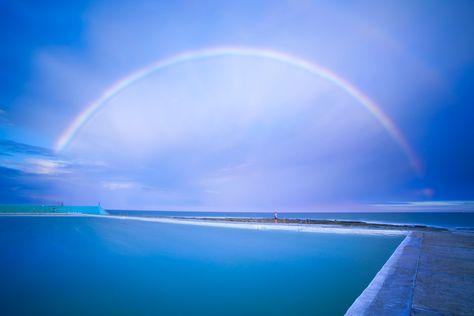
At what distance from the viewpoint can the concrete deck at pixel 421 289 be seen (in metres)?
4.52

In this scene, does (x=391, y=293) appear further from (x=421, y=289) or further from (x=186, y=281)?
(x=186, y=281)

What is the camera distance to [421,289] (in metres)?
5.52

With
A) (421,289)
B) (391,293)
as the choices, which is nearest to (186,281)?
(391,293)

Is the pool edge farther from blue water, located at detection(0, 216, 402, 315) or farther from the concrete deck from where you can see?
blue water, located at detection(0, 216, 402, 315)

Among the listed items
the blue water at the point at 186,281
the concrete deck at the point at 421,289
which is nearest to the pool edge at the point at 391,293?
the concrete deck at the point at 421,289

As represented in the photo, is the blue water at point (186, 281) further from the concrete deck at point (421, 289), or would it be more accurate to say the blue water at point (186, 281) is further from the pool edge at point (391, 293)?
the concrete deck at point (421, 289)

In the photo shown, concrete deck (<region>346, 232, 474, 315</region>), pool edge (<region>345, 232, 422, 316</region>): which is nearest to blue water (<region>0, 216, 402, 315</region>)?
pool edge (<region>345, 232, 422, 316</region>)

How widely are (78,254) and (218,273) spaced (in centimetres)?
988

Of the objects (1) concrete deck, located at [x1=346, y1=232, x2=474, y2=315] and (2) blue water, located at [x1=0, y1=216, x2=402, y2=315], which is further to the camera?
(2) blue water, located at [x1=0, y1=216, x2=402, y2=315]

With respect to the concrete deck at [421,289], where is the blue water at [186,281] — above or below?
below

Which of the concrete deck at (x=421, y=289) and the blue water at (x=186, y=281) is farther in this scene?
the blue water at (x=186, y=281)

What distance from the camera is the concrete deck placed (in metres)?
4.52

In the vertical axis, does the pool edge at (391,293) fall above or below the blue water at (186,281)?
above

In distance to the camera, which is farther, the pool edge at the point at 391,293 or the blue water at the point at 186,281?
the blue water at the point at 186,281
